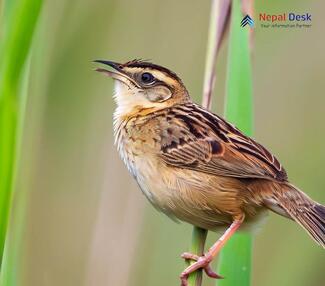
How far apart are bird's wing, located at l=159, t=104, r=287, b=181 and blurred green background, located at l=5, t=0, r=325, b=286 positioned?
509 mm

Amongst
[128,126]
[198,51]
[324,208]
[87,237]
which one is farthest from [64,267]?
[324,208]

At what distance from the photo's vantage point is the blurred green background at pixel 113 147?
129 inches

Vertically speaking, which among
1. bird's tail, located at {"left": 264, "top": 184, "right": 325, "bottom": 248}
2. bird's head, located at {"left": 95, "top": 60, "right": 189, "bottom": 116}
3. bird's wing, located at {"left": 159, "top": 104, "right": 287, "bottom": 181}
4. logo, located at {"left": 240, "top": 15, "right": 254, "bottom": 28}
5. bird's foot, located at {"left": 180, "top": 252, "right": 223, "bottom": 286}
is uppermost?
logo, located at {"left": 240, "top": 15, "right": 254, "bottom": 28}

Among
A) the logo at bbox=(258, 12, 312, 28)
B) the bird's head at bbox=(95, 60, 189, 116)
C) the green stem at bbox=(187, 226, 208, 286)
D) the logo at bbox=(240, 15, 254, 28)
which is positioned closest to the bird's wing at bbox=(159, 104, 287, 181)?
the bird's head at bbox=(95, 60, 189, 116)

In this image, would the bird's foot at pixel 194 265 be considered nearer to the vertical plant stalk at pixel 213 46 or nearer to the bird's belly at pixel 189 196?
the vertical plant stalk at pixel 213 46

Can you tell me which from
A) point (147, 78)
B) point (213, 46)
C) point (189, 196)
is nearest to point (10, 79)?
point (213, 46)

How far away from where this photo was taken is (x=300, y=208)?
253 cm

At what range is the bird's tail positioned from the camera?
8.02 feet

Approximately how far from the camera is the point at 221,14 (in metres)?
2.57

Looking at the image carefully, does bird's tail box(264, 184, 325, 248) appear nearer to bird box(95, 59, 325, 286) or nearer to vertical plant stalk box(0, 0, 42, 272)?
bird box(95, 59, 325, 286)

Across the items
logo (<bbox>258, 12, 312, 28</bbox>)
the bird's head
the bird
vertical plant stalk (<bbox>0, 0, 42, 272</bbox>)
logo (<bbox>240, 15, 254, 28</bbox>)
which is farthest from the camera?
logo (<bbox>258, 12, 312, 28</bbox>)

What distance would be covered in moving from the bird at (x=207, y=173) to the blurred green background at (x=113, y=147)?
0.49 metres

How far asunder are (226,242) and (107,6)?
1.62 meters

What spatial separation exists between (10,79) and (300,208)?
4.17 feet
